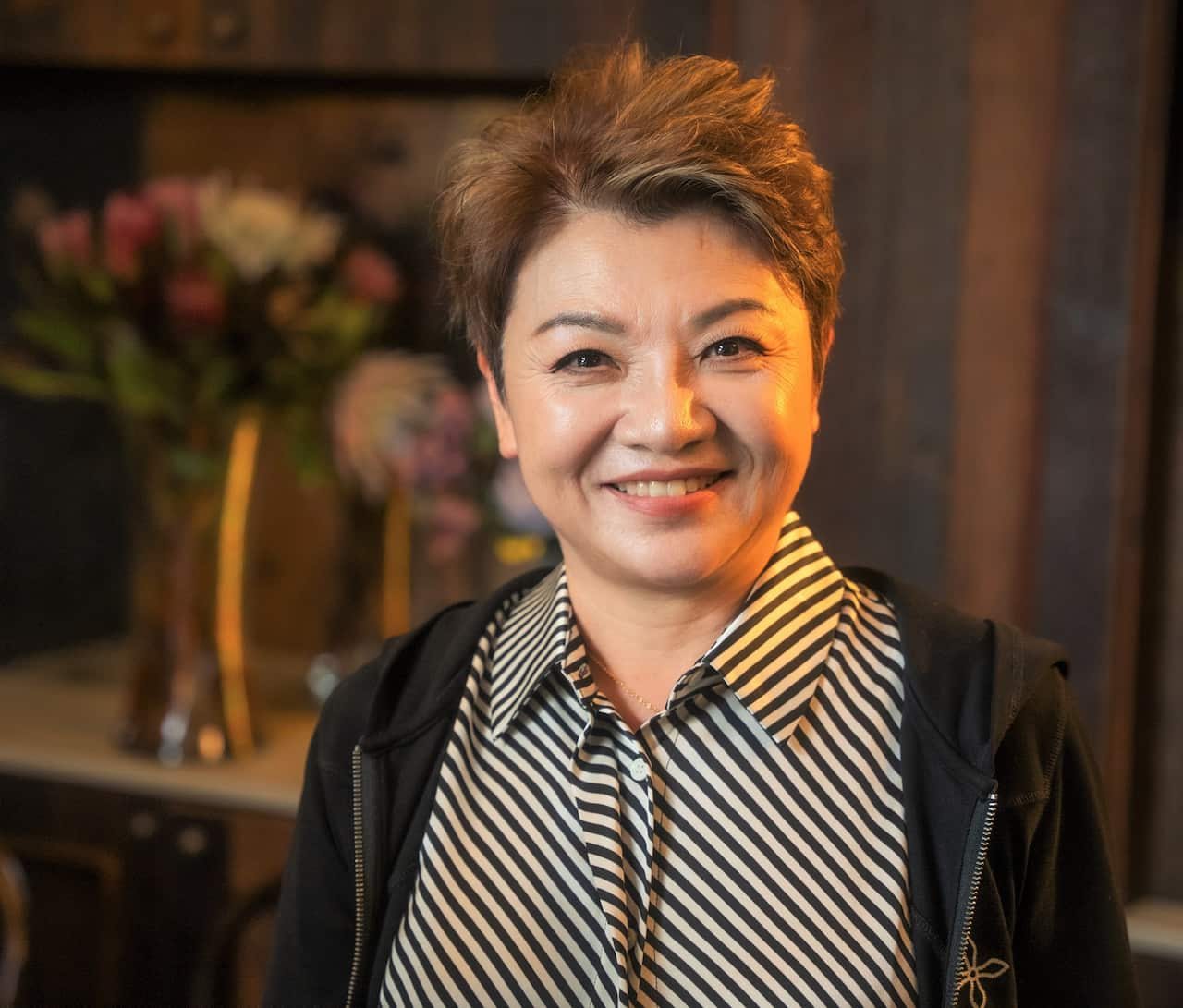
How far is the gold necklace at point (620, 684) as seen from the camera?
1.11 metres

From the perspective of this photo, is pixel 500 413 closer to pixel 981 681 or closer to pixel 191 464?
pixel 981 681

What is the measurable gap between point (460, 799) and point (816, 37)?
3.31 ft

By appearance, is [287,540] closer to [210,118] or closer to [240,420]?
[240,420]

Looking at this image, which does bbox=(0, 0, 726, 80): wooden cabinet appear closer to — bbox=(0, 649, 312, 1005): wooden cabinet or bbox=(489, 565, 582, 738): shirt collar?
bbox=(489, 565, 582, 738): shirt collar

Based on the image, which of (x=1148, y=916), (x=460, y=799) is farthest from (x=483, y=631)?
(x=1148, y=916)

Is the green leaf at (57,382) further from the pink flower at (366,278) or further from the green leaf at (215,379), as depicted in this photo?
the pink flower at (366,278)

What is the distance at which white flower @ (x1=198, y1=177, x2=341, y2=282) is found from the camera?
6.75ft

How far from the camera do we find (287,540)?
2.59m

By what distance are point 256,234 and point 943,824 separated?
1.41 meters

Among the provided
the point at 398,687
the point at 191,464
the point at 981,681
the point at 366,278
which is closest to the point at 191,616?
the point at 191,464

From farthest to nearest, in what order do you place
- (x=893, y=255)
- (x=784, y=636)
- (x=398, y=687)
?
(x=893, y=255) < (x=398, y=687) < (x=784, y=636)

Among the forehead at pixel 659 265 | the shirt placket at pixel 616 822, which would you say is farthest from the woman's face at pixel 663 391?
the shirt placket at pixel 616 822

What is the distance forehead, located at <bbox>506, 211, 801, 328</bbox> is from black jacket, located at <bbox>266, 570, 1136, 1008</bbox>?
29 centimetres

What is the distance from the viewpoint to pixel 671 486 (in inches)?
40.9
